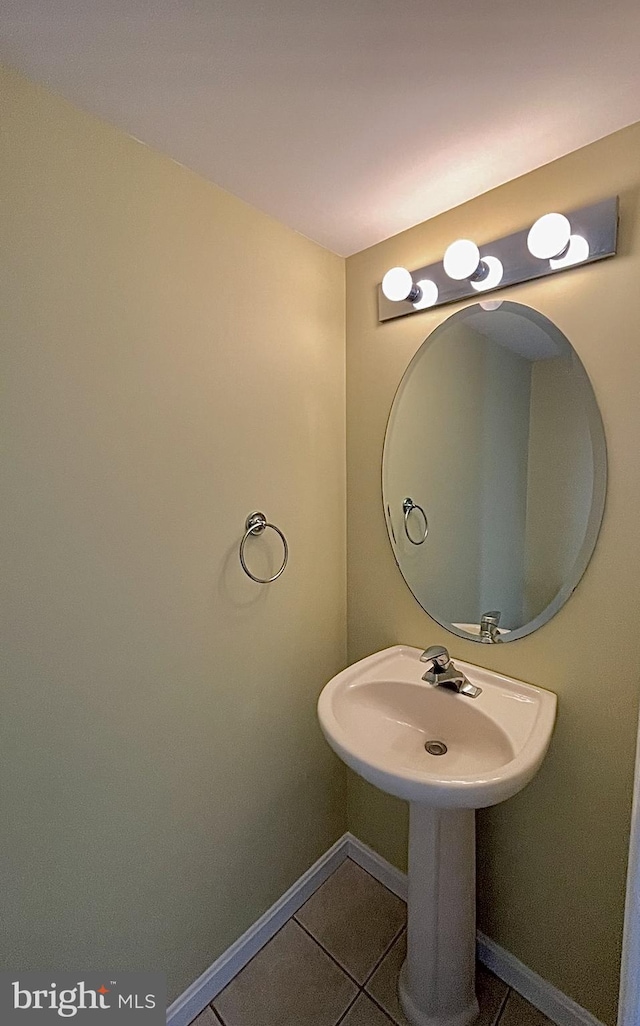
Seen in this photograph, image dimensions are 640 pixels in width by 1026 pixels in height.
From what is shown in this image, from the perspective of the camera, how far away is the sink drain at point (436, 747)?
3.96ft

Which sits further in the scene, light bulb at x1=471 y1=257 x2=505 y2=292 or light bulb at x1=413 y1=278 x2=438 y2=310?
light bulb at x1=413 y1=278 x2=438 y2=310

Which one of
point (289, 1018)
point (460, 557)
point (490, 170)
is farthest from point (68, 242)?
point (289, 1018)

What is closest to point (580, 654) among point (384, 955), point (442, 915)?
point (442, 915)

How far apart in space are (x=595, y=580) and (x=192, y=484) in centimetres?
100

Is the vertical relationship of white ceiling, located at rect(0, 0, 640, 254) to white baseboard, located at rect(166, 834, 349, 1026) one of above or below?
above

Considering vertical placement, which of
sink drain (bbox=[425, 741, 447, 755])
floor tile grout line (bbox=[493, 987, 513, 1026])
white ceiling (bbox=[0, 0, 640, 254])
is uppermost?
white ceiling (bbox=[0, 0, 640, 254])

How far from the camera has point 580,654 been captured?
1.09m

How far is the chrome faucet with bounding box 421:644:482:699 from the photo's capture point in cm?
119

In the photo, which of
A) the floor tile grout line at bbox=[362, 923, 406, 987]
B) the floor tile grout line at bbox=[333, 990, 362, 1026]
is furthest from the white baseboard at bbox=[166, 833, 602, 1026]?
the floor tile grout line at bbox=[333, 990, 362, 1026]

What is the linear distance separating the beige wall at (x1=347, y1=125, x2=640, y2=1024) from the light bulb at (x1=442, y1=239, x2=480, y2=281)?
10 cm

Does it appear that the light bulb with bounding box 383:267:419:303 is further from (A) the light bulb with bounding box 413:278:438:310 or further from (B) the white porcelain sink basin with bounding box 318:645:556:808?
(B) the white porcelain sink basin with bounding box 318:645:556:808

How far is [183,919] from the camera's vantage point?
1.17 meters

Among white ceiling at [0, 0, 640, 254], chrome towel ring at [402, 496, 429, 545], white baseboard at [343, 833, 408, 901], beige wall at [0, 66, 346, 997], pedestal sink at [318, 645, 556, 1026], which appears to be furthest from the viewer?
white baseboard at [343, 833, 408, 901]

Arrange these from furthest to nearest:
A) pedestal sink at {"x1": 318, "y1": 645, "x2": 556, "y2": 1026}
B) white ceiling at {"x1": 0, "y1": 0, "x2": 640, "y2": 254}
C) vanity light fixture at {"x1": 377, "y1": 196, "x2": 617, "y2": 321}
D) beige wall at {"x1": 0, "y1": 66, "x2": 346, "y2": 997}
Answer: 1. pedestal sink at {"x1": 318, "y1": 645, "x2": 556, "y2": 1026}
2. vanity light fixture at {"x1": 377, "y1": 196, "x2": 617, "y2": 321}
3. beige wall at {"x1": 0, "y1": 66, "x2": 346, "y2": 997}
4. white ceiling at {"x1": 0, "y1": 0, "x2": 640, "y2": 254}
